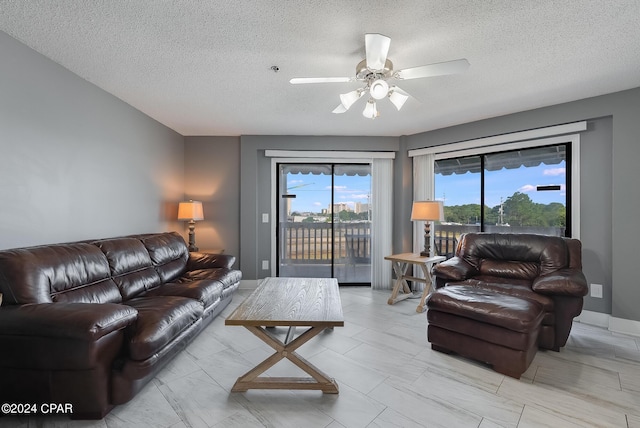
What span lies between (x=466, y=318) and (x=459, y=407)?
72cm

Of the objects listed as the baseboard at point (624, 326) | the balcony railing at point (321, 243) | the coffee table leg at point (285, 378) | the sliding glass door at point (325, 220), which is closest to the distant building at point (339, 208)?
the sliding glass door at point (325, 220)

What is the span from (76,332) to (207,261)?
6.63 feet

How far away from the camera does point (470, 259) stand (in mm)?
3301

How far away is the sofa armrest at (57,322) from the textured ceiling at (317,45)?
1.84m

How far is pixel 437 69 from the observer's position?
1.85 meters

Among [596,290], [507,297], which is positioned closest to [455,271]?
[507,297]

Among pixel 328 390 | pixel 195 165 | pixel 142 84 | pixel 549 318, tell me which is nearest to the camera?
pixel 328 390

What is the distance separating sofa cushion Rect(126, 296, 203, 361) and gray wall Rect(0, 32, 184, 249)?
99cm

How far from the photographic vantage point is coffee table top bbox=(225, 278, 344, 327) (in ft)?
5.71

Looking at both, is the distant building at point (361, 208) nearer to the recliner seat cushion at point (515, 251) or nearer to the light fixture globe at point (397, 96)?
the recliner seat cushion at point (515, 251)

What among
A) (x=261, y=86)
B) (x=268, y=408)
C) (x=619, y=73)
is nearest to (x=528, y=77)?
(x=619, y=73)

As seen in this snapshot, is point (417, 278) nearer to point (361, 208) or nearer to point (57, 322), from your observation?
point (361, 208)

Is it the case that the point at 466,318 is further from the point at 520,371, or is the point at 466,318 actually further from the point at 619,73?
the point at 619,73

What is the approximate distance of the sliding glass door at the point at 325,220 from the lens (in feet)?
15.5
